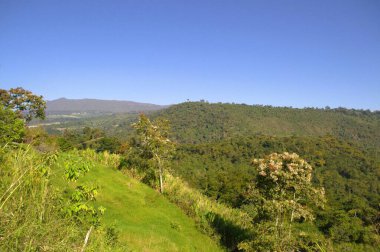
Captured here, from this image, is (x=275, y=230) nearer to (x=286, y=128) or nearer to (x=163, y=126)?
(x=163, y=126)

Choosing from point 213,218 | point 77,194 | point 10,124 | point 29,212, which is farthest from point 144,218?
point 29,212

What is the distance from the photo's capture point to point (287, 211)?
905cm

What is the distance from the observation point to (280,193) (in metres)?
9.13

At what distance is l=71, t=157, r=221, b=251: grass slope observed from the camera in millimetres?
8961

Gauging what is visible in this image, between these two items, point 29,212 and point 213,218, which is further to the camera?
point 213,218

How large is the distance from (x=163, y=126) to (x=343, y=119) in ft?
577

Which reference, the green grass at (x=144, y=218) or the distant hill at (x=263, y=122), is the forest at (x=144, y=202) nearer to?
the green grass at (x=144, y=218)

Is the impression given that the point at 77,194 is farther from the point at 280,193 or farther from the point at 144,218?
the point at 144,218

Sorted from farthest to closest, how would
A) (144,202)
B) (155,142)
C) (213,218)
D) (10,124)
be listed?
(155,142)
(10,124)
(213,218)
(144,202)

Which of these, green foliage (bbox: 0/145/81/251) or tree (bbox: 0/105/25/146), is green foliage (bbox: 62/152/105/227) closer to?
green foliage (bbox: 0/145/81/251)

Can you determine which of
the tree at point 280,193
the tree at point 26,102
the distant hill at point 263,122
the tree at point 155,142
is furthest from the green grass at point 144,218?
the distant hill at point 263,122

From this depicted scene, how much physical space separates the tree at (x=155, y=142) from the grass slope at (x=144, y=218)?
1395 millimetres

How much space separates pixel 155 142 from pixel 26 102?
99.0 feet

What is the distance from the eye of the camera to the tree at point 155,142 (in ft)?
48.1
